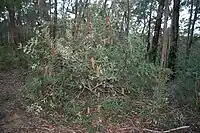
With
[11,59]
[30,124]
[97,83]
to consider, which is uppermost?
[11,59]

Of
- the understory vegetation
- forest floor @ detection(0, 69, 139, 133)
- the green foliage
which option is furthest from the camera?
the green foliage

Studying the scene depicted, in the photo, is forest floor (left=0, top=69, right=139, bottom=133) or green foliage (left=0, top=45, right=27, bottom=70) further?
green foliage (left=0, top=45, right=27, bottom=70)

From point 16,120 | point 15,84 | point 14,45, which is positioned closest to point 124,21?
point 16,120

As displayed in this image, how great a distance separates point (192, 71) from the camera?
740cm

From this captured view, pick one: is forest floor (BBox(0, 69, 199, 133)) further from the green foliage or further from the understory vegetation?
the green foliage

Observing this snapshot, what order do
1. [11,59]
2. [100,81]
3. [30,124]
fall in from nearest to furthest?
[30,124] → [100,81] → [11,59]

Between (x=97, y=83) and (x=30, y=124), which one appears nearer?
(x=30, y=124)

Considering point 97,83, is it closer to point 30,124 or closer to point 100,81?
point 100,81

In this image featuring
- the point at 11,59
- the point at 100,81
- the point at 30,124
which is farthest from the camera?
the point at 11,59

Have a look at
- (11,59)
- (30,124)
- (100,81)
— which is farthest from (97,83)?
(11,59)

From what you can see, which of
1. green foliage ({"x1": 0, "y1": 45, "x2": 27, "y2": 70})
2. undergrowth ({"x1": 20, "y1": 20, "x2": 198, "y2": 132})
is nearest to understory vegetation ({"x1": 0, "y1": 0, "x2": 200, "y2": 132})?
undergrowth ({"x1": 20, "y1": 20, "x2": 198, "y2": 132})

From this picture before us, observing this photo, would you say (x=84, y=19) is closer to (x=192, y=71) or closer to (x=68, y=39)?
(x=68, y=39)

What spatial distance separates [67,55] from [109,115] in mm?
1590

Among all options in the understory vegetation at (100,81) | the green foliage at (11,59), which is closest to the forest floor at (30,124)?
the understory vegetation at (100,81)
